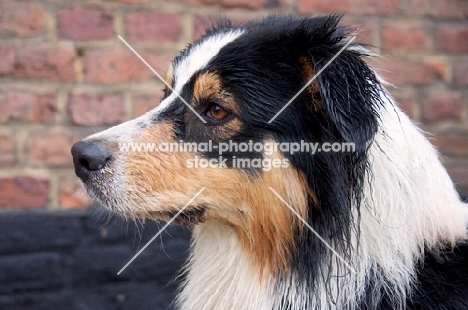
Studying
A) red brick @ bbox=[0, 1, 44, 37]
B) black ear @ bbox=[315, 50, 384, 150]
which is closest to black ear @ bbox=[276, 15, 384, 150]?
black ear @ bbox=[315, 50, 384, 150]

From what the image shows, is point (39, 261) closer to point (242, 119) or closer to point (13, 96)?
point (13, 96)

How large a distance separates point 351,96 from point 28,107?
184 centimetres

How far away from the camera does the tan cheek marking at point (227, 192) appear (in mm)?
1656

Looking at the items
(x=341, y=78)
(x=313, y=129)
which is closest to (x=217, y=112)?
(x=313, y=129)

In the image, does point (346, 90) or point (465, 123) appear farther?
point (465, 123)

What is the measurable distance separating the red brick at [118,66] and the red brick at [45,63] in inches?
3.6

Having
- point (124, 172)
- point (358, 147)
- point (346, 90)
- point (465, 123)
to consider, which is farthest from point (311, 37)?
point (465, 123)

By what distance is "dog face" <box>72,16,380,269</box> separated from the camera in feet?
5.38

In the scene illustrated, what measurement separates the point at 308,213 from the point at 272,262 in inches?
8.1

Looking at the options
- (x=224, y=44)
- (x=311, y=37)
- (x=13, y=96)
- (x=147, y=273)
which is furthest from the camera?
(x=147, y=273)

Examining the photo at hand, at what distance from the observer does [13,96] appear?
2.69 metres

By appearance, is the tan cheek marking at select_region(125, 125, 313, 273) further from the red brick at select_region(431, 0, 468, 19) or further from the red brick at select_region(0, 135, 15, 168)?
the red brick at select_region(431, 0, 468, 19)

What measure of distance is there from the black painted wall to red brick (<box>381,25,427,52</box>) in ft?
5.33

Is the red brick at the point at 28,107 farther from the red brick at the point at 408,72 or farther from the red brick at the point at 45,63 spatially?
the red brick at the point at 408,72
